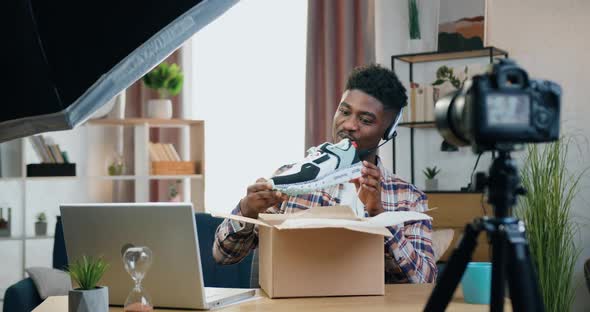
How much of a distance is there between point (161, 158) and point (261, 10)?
1.15m

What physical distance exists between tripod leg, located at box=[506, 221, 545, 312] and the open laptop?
2.23ft

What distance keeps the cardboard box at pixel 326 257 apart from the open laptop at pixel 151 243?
14 centimetres

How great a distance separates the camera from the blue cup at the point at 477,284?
1656 mm

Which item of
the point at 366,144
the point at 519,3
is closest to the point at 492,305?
the point at 366,144

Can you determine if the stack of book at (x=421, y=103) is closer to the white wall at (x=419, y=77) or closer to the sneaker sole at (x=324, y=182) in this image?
the white wall at (x=419, y=77)

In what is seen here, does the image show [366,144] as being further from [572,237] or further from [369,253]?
[572,237]

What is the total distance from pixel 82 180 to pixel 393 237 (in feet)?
11.8

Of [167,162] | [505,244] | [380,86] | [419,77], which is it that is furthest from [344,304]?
[167,162]

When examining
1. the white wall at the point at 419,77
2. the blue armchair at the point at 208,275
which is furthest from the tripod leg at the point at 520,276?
the white wall at the point at 419,77

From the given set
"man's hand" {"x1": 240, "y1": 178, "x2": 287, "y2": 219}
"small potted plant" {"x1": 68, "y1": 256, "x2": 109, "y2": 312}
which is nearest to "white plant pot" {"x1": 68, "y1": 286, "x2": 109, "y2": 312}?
"small potted plant" {"x1": 68, "y1": 256, "x2": 109, "y2": 312}

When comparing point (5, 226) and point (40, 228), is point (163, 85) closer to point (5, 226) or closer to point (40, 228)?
point (40, 228)

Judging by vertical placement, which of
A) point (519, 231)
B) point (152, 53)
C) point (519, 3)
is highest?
point (519, 3)

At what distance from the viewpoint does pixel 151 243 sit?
157 centimetres

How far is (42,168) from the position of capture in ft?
15.3
